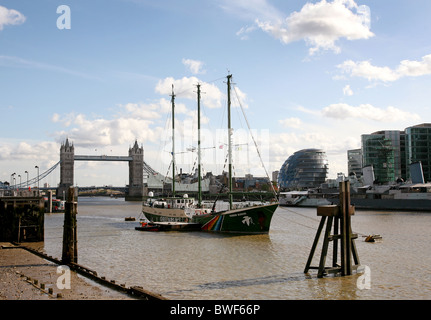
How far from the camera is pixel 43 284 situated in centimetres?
1728

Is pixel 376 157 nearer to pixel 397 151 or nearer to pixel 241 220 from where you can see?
pixel 397 151

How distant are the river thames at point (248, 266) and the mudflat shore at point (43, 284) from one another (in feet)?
8.41

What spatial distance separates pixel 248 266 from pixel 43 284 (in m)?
12.4

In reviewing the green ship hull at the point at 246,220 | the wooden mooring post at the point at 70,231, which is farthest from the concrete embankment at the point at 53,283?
the green ship hull at the point at 246,220

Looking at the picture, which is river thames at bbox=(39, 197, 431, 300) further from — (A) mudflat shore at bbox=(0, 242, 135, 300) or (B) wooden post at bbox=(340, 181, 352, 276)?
(A) mudflat shore at bbox=(0, 242, 135, 300)

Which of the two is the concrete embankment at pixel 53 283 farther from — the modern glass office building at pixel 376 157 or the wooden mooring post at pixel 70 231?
the modern glass office building at pixel 376 157

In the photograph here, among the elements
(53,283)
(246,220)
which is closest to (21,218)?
(53,283)

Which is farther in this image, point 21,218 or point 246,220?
point 246,220

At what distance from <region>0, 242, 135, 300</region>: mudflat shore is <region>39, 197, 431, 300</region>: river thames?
8.41 ft

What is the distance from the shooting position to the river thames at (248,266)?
1912cm

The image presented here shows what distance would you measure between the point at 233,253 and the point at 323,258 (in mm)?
10625
